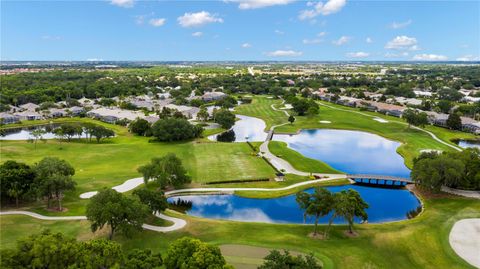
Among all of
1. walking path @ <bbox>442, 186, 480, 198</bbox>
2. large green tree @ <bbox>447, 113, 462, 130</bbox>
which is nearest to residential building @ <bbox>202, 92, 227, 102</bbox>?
large green tree @ <bbox>447, 113, 462, 130</bbox>

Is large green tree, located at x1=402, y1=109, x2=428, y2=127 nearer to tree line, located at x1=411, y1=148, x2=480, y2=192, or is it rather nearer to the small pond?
tree line, located at x1=411, y1=148, x2=480, y2=192

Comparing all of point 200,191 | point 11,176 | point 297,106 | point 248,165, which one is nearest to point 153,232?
point 200,191

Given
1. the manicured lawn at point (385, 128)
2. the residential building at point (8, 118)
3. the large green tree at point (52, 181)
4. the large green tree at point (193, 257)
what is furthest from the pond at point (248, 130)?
the large green tree at point (193, 257)

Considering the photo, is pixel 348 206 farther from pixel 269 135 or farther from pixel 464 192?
pixel 269 135

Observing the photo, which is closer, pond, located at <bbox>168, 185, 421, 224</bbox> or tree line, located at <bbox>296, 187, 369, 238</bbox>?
tree line, located at <bbox>296, 187, 369, 238</bbox>

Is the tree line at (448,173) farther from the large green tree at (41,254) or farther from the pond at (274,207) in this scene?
the large green tree at (41,254)

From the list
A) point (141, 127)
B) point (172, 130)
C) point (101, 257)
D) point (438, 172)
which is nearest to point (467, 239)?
point (438, 172)

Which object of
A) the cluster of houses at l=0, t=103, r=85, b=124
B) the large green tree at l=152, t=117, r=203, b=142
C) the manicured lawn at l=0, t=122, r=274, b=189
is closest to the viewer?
the manicured lawn at l=0, t=122, r=274, b=189
